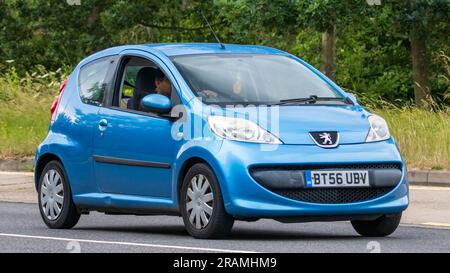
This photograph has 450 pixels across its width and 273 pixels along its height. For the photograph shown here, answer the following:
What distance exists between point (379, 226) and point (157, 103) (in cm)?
209

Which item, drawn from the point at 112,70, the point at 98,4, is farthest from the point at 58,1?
the point at 112,70

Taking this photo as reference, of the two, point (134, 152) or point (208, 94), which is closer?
point (208, 94)

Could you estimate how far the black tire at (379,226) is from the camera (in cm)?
1200

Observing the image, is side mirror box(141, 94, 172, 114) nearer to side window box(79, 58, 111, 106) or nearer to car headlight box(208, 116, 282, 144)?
car headlight box(208, 116, 282, 144)

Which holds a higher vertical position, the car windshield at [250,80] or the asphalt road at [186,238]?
the car windshield at [250,80]

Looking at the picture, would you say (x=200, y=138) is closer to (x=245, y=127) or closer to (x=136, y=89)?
(x=245, y=127)

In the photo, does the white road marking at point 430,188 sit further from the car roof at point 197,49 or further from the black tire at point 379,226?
the black tire at point 379,226

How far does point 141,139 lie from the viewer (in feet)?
39.7

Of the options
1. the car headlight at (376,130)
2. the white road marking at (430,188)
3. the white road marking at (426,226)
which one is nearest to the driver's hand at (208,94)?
the car headlight at (376,130)

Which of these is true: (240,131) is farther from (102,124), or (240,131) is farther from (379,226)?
(102,124)

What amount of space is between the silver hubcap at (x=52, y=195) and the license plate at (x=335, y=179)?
2937mm

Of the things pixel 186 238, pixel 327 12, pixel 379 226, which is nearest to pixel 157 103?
pixel 186 238

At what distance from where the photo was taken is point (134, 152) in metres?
12.2

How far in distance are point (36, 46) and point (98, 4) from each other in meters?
3.32
